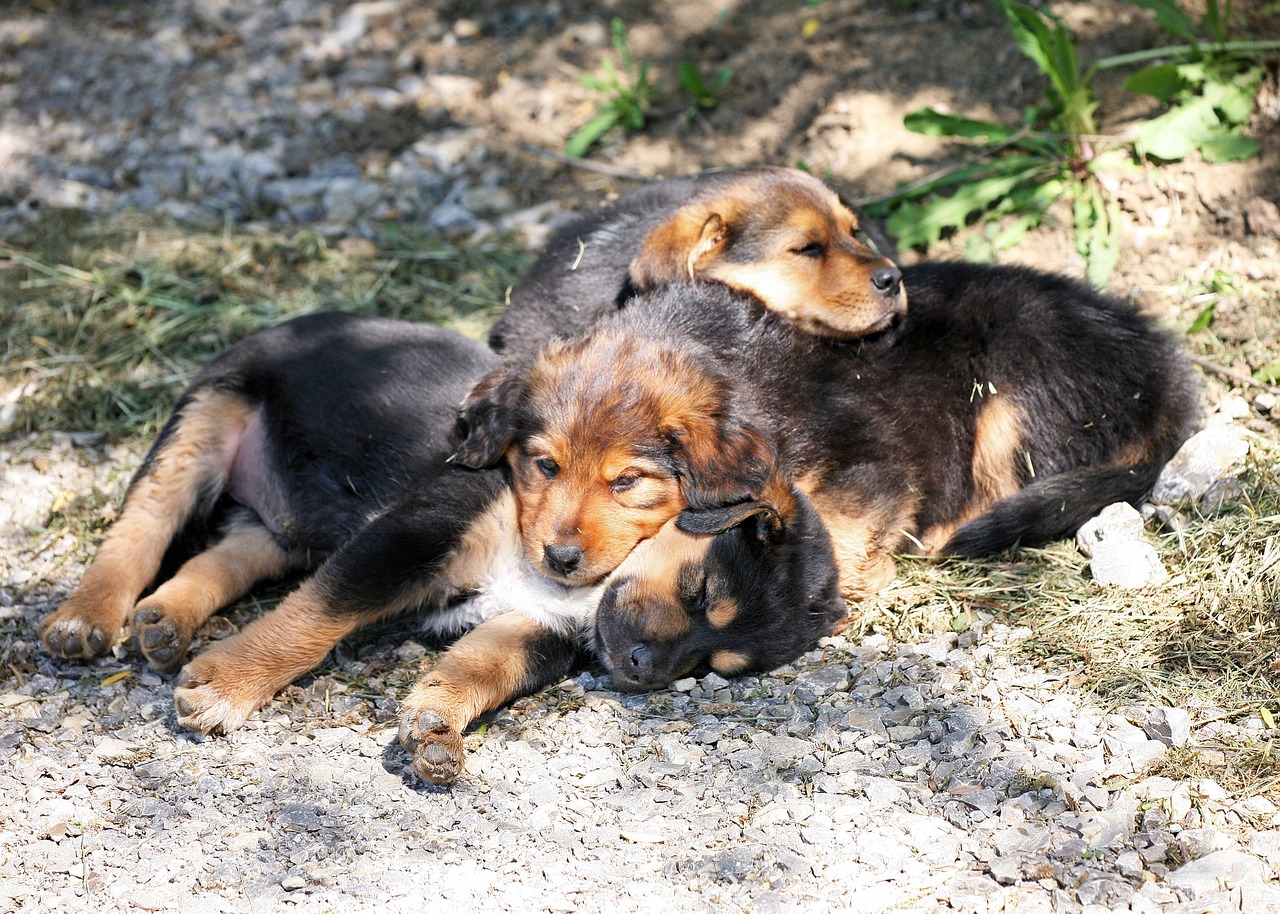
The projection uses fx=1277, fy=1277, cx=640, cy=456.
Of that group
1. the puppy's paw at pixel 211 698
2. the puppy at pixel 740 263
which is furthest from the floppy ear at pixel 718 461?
the puppy's paw at pixel 211 698

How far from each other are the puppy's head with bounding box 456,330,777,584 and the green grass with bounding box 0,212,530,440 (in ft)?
6.70

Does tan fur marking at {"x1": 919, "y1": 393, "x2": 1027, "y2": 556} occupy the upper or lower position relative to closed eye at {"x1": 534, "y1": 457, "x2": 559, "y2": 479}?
lower

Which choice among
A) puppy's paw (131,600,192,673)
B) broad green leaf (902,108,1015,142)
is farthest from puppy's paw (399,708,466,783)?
broad green leaf (902,108,1015,142)

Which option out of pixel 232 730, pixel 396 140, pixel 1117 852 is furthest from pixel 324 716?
pixel 396 140

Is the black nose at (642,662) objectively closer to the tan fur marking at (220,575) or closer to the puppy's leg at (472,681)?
the puppy's leg at (472,681)

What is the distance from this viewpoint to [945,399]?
4660 mm

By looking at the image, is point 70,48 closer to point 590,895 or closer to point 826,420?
point 826,420

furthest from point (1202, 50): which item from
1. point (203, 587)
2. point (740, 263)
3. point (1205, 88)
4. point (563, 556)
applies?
point (203, 587)

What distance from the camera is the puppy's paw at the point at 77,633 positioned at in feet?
13.1

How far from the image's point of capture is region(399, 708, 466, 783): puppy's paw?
336cm

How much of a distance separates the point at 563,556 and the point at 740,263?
1646 mm

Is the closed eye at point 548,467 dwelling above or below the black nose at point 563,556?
above

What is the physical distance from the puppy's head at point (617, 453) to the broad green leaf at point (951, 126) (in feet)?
8.97

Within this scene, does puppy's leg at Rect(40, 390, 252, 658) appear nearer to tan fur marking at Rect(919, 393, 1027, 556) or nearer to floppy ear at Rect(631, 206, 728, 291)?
floppy ear at Rect(631, 206, 728, 291)
